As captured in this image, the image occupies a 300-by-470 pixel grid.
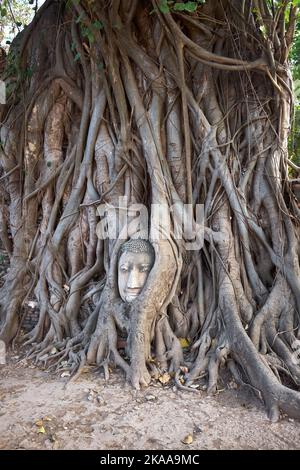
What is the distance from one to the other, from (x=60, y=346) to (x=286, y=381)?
1933 millimetres

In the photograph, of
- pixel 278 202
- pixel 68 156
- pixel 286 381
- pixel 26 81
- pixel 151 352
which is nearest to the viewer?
pixel 286 381

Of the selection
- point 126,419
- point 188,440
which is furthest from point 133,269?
point 188,440

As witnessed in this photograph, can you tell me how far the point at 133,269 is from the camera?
113 inches

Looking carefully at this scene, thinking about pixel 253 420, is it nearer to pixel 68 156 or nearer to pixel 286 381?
pixel 286 381

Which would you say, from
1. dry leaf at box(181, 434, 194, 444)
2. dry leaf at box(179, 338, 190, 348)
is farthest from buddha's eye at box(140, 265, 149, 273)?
dry leaf at box(181, 434, 194, 444)

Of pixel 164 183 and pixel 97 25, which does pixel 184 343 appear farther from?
pixel 97 25

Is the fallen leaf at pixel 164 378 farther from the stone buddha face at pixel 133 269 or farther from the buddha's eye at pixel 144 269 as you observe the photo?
the buddha's eye at pixel 144 269

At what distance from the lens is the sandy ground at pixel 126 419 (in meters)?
1.88

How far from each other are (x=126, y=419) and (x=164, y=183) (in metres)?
1.94

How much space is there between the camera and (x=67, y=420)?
2.07m

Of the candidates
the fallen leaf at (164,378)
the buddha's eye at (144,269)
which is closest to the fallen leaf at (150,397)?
the fallen leaf at (164,378)

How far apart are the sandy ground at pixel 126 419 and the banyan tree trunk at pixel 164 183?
0.27m

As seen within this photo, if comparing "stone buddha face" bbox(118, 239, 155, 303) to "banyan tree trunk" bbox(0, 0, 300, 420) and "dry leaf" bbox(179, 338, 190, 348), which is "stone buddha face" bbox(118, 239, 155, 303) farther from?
"dry leaf" bbox(179, 338, 190, 348)
